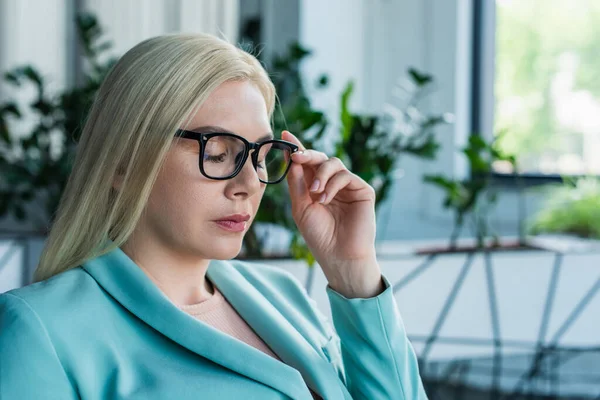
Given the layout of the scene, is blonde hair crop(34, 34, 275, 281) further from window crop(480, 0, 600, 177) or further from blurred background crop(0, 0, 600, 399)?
window crop(480, 0, 600, 177)

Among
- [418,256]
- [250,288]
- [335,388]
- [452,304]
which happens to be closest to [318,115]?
[418,256]

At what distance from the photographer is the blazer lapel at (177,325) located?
1.05 meters

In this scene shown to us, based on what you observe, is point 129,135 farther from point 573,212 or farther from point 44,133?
point 573,212

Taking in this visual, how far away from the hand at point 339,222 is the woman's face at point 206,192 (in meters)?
0.17

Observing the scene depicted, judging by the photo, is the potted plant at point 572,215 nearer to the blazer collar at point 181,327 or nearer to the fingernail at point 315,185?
the fingernail at point 315,185

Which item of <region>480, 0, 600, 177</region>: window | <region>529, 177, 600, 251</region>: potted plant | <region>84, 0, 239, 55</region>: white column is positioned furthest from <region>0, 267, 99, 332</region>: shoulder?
<region>480, 0, 600, 177</region>: window

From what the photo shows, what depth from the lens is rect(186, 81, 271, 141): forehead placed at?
1.07m

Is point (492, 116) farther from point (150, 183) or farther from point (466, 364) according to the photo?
point (150, 183)

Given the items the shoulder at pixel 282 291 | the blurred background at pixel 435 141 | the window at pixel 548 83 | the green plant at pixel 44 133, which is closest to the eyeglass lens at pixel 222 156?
the shoulder at pixel 282 291

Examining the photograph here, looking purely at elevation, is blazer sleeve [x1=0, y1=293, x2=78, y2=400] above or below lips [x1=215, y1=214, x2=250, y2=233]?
below

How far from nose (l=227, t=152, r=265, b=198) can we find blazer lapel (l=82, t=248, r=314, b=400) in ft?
0.57

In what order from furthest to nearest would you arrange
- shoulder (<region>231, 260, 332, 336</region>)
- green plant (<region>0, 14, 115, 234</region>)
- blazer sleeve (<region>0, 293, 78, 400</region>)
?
green plant (<region>0, 14, 115, 234</region>) < shoulder (<region>231, 260, 332, 336</region>) < blazer sleeve (<region>0, 293, 78, 400</region>)

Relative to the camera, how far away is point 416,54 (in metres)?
4.14

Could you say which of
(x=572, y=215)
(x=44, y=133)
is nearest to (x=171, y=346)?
(x=44, y=133)
